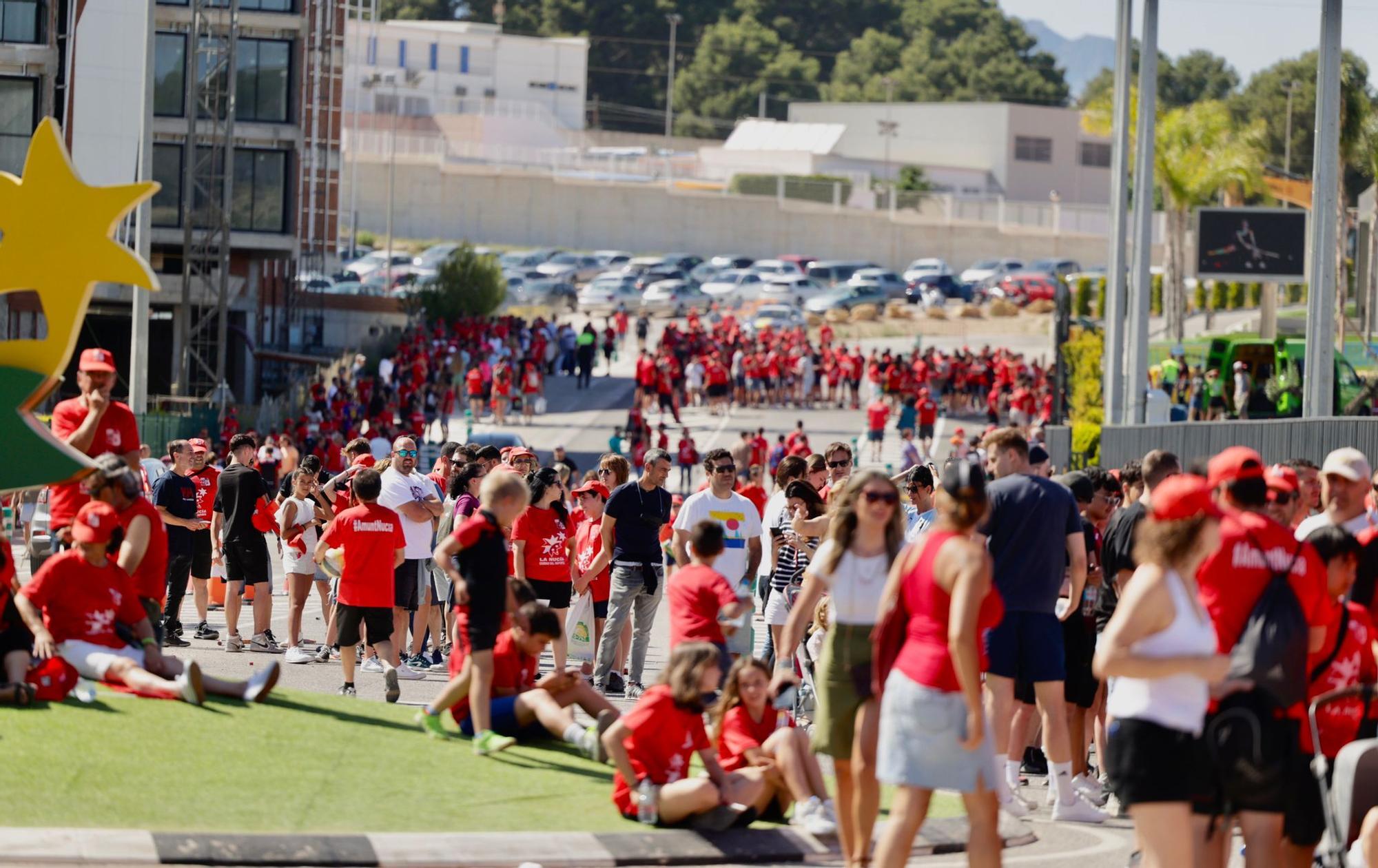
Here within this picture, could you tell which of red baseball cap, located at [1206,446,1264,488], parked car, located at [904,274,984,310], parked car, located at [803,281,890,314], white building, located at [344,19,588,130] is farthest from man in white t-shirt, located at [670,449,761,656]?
white building, located at [344,19,588,130]

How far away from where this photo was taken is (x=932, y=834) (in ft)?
30.7

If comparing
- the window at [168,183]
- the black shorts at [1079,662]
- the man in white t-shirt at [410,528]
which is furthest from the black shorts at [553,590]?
the window at [168,183]

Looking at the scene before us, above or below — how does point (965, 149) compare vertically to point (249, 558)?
above

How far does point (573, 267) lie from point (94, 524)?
73.4 m

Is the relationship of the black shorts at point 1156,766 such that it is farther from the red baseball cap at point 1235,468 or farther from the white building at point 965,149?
the white building at point 965,149

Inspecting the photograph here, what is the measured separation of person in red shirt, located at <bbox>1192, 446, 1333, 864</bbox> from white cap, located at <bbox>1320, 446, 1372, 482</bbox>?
→ 0.86 metres

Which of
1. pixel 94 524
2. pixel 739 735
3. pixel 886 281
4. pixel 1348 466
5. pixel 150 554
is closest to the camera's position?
pixel 1348 466

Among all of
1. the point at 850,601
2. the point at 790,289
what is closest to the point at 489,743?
the point at 850,601

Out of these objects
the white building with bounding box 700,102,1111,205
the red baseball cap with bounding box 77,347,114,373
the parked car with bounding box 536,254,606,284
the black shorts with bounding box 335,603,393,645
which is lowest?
the black shorts with bounding box 335,603,393,645

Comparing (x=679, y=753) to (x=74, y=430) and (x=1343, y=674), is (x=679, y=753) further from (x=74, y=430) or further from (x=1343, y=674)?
(x=74, y=430)

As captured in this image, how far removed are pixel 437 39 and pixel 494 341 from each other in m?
68.9

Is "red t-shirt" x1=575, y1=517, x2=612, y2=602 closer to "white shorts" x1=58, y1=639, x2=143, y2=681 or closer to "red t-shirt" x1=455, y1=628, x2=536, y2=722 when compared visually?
"red t-shirt" x1=455, y1=628, x2=536, y2=722

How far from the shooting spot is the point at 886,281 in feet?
250

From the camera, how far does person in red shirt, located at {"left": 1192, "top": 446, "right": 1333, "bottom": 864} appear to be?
22.7 feet
